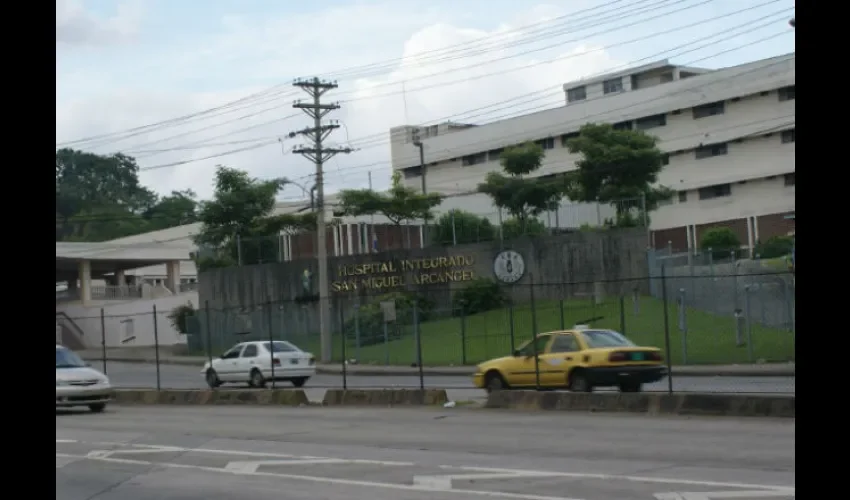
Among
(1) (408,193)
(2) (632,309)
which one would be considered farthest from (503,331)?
(1) (408,193)

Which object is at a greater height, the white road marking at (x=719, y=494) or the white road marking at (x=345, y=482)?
→ the white road marking at (x=719, y=494)

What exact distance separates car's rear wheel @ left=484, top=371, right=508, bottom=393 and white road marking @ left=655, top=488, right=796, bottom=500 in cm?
1352

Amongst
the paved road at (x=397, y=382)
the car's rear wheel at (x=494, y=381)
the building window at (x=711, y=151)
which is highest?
the building window at (x=711, y=151)

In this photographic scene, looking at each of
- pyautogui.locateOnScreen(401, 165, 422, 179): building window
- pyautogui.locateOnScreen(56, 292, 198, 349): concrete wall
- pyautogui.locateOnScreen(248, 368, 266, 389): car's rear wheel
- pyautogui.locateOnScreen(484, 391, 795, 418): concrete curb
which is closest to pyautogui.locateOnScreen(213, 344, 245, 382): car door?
pyautogui.locateOnScreen(248, 368, 266, 389): car's rear wheel

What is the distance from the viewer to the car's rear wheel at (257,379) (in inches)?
1323

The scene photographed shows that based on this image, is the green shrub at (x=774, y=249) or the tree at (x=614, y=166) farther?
the tree at (x=614, y=166)

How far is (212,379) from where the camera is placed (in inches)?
1373

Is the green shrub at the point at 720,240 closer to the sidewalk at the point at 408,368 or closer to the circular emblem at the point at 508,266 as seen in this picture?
the circular emblem at the point at 508,266

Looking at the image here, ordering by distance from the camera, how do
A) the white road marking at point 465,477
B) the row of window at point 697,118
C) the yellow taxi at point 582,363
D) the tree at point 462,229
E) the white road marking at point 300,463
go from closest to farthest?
the white road marking at point 465,477 < the white road marking at point 300,463 < the yellow taxi at point 582,363 < the tree at point 462,229 < the row of window at point 697,118

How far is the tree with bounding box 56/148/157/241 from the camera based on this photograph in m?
100

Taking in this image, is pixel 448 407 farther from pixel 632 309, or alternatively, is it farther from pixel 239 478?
pixel 632 309

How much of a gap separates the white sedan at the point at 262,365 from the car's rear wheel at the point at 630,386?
44.2ft

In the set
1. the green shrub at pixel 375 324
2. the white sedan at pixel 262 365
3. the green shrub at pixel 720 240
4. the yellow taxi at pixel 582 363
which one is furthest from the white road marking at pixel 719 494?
the green shrub at pixel 720 240

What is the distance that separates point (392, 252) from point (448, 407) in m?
36.3
